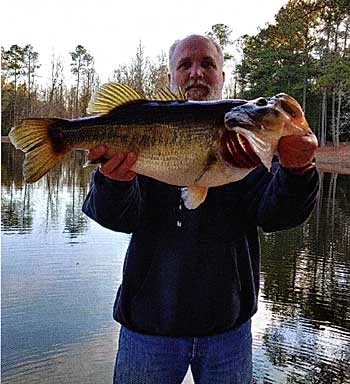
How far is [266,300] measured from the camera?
20.1 feet

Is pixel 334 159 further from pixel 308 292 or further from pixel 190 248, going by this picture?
pixel 190 248

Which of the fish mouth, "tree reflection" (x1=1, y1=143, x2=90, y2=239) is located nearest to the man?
the fish mouth

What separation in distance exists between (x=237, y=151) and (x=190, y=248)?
0.59 meters

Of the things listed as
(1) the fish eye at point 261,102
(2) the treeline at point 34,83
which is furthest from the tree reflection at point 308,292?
(2) the treeline at point 34,83

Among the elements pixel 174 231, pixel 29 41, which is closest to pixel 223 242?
pixel 174 231

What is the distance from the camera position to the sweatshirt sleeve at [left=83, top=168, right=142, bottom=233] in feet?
6.59

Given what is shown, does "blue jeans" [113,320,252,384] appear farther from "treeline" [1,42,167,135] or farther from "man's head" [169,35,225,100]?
"treeline" [1,42,167,135]

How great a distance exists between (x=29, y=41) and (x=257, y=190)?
143 ft

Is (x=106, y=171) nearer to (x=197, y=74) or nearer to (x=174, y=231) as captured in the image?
(x=174, y=231)

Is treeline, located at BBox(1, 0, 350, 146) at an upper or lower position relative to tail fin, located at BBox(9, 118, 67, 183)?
upper

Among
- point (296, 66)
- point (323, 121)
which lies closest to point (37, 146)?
point (296, 66)

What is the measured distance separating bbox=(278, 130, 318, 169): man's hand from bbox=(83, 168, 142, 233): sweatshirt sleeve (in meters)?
0.54

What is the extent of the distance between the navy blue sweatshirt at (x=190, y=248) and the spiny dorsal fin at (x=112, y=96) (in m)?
0.27

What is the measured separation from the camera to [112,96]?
6.13 ft
